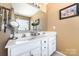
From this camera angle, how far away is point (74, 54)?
5.10 ft

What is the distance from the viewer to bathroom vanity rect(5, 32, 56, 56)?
148 centimetres

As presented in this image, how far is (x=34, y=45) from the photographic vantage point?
155 centimetres

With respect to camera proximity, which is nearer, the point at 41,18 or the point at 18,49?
the point at 18,49

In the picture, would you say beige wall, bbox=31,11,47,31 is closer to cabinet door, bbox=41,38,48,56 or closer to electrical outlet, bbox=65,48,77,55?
cabinet door, bbox=41,38,48,56

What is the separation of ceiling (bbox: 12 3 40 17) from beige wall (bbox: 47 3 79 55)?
206 millimetres

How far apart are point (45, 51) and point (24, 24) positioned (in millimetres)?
454

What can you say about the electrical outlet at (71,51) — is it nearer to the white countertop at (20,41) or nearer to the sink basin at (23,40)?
the white countertop at (20,41)

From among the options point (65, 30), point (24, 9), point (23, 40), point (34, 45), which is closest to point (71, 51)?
point (65, 30)

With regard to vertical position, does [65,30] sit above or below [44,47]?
above

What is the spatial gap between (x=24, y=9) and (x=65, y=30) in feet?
2.00

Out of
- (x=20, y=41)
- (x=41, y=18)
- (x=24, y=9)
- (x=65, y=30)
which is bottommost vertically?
(x=20, y=41)

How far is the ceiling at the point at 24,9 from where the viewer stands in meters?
1.53

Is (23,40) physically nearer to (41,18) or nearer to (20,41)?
(20,41)

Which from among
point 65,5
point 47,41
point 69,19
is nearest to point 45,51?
point 47,41
